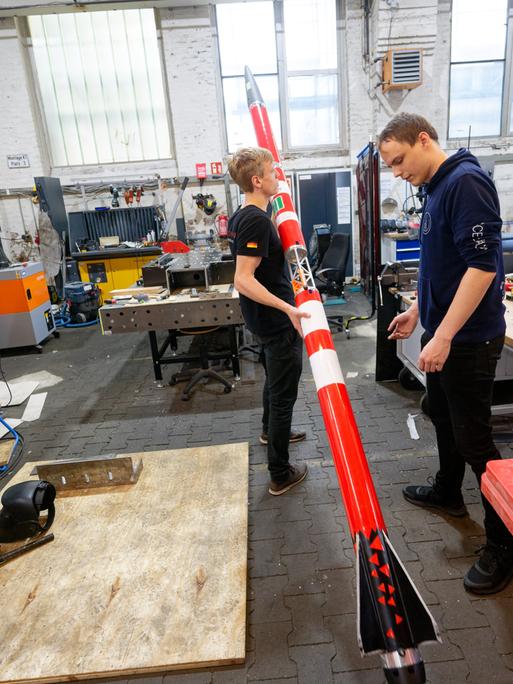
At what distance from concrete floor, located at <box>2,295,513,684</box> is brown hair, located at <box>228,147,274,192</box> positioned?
153 centimetres

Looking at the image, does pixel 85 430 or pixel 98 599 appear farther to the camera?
pixel 85 430

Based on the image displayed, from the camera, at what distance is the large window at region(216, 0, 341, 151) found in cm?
657

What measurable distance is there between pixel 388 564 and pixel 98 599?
1045 mm

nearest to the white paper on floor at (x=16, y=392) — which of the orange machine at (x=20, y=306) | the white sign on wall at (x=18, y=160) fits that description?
the orange machine at (x=20, y=306)

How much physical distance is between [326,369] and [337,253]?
3435 mm

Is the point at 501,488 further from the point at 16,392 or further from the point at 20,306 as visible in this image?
the point at 20,306

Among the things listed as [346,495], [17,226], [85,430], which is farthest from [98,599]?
[17,226]

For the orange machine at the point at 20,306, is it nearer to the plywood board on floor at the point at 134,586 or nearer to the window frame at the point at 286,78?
the plywood board on floor at the point at 134,586

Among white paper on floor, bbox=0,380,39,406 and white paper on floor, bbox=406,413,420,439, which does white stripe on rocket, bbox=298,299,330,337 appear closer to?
white paper on floor, bbox=406,413,420,439

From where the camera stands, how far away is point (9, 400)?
3.65m

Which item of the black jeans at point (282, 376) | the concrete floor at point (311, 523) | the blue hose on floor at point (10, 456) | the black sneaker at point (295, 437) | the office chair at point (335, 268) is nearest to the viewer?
the concrete floor at point (311, 523)

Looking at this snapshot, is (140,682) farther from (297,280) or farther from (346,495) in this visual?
(297,280)

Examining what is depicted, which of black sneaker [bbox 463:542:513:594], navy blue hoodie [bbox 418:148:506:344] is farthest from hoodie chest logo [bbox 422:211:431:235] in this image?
black sneaker [bbox 463:542:513:594]

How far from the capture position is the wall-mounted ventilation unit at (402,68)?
6166 millimetres
